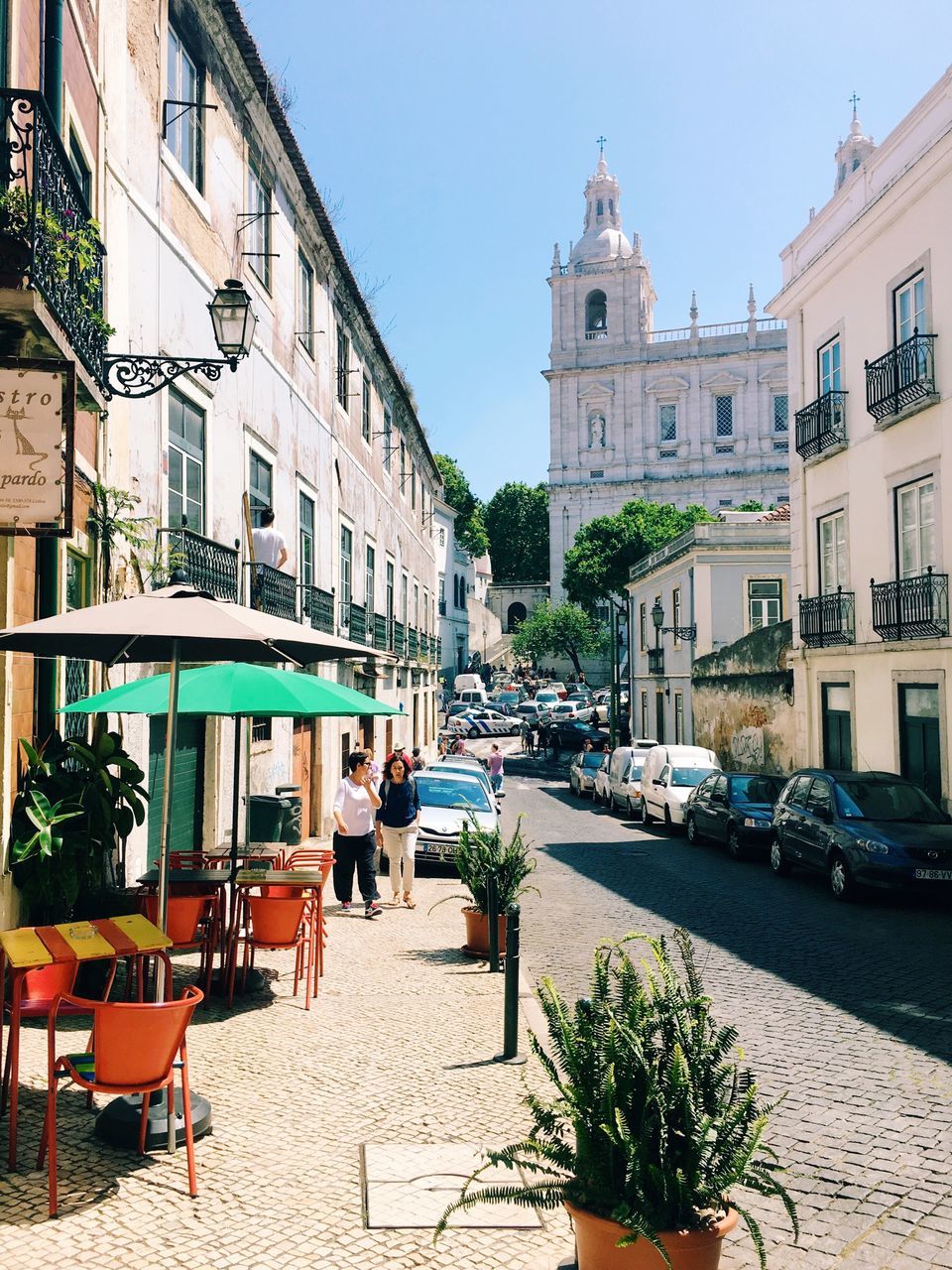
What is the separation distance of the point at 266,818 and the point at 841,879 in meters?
7.21

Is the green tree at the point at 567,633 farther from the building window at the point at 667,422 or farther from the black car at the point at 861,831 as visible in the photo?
the black car at the point at 861,831

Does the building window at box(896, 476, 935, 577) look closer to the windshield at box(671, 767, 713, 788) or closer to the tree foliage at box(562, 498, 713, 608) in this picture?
the windshield at box(671, 767, 713, 788)

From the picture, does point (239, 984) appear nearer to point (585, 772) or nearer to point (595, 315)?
point (585, 772)

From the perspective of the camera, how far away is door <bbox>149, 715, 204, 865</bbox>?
34.1ft

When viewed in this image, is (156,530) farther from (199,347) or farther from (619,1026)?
(619,1026)

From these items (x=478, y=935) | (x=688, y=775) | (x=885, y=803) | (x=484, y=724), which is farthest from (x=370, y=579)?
(x=484, y=724)

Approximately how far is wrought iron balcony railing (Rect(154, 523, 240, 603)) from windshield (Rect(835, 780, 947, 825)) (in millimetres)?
8271

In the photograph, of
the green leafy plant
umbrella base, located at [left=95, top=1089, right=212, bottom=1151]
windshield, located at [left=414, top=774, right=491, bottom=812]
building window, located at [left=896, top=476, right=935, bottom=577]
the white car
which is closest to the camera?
umbrella base, located at [left=95, top=1089, right=212, bottom=1151]

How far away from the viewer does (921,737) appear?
17.6 metres

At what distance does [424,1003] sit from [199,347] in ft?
25.5

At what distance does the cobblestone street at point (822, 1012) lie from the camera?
4590 millimetres

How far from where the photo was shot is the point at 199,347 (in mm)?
11891

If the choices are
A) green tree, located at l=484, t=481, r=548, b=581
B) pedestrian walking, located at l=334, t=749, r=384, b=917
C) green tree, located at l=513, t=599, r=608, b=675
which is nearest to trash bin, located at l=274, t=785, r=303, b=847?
pedestrian walking, located at l=334, t=749, r=384, b=917

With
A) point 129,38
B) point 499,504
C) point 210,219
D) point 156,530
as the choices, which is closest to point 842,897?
point 156,530
